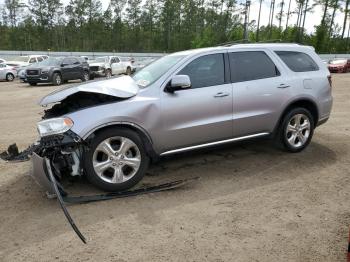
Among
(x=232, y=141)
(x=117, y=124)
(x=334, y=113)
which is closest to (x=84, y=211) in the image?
(x=117, y=124)

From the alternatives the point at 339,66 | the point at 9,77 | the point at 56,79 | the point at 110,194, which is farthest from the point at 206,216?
the point at 339,66

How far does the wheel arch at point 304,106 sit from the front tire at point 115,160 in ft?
7.62

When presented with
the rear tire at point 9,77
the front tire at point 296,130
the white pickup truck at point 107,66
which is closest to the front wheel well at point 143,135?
the front tire at point 296,130

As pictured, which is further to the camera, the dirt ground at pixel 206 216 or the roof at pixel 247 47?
the roof at pixel 247 47

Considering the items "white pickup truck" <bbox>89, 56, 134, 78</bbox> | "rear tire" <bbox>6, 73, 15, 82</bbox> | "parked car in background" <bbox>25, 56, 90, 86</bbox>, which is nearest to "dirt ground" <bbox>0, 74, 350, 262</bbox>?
"parked car in background" <bbox>25, 56, 90, 86</bbox>

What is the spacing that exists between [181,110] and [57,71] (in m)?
17.9

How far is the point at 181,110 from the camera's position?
4918 millimetres

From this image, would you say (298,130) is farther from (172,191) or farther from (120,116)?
(120,116)

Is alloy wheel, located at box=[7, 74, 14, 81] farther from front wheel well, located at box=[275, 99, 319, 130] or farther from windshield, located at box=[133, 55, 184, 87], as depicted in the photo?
front wheel well, located at box=[275, 99, 319, 130]

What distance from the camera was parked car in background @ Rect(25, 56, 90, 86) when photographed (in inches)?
810

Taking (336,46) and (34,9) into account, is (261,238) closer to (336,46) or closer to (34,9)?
(336,46)

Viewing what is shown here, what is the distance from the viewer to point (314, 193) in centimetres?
459

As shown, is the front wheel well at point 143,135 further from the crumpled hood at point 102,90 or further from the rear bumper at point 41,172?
the rear bumper at point 41,172

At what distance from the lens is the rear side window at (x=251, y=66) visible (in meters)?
5.48
